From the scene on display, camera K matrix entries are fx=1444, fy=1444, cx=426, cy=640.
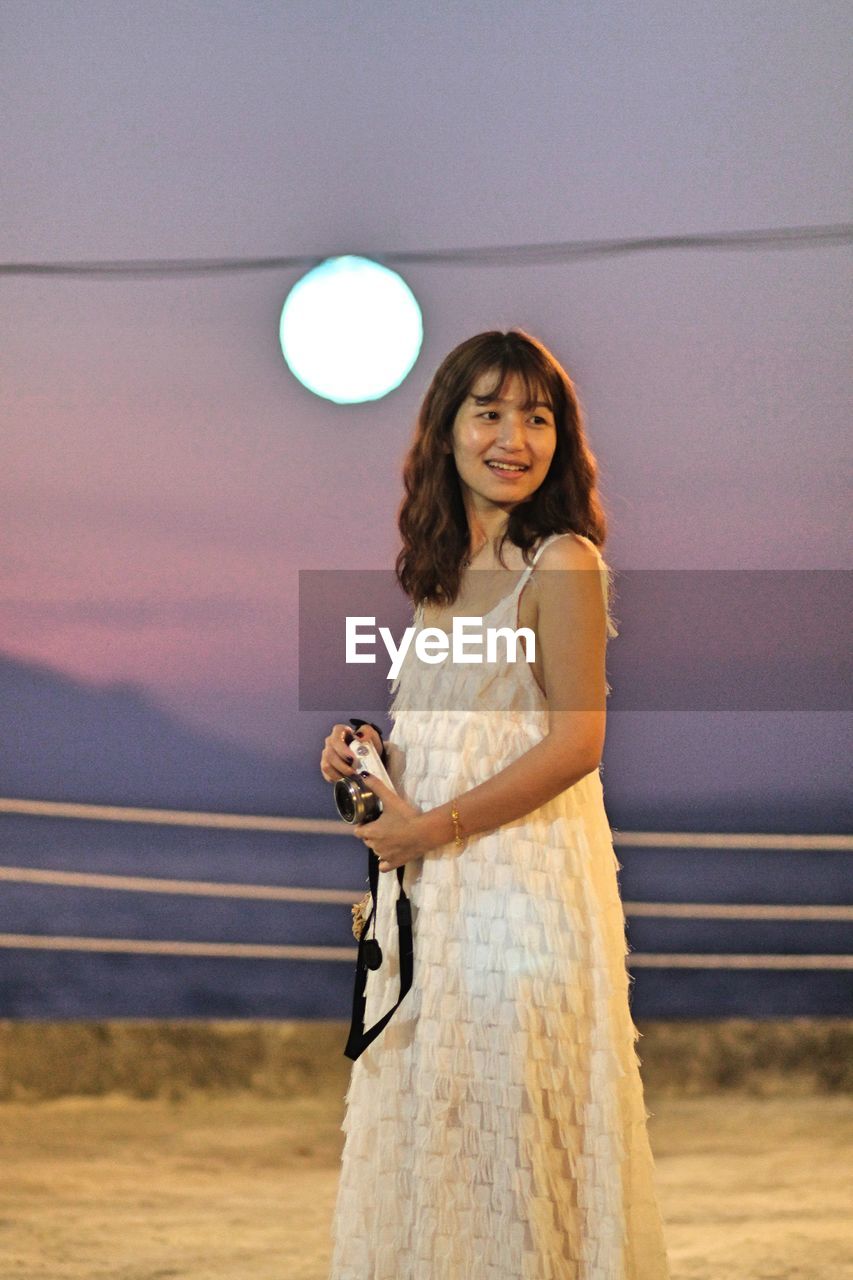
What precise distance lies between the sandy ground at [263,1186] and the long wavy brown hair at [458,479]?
1.21 m

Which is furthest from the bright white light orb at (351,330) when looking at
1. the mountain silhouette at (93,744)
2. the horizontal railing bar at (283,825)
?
the horizontal railing bar at (283,825)

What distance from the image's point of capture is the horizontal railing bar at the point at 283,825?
10.6ft

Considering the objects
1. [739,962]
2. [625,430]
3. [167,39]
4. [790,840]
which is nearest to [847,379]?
[625,430]

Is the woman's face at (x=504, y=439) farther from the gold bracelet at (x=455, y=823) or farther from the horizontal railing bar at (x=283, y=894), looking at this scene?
the horizontal railing bar at (x=283, y=894)

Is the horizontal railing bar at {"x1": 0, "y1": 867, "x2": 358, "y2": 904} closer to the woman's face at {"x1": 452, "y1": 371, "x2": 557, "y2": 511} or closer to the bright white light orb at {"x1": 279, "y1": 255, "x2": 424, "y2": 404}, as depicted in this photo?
the bright white light orb at {"x1": 279, "y1": 255, "x2": 424, "y2": 404}

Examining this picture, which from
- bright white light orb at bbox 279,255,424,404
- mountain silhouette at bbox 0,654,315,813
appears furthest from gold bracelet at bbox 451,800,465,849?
bright white light orb at bbox 279,255,424,404

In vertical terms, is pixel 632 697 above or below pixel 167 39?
below

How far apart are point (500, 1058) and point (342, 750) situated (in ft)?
1.23

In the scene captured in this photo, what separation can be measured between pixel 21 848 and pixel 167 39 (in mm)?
1930

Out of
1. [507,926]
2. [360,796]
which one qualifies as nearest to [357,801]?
A: [360,796]

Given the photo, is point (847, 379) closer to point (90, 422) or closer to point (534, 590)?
point (90, 422)

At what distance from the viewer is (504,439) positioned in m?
1.57

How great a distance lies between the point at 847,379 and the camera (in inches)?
130

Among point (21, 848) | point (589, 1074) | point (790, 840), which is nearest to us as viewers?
point (589, 1074)
